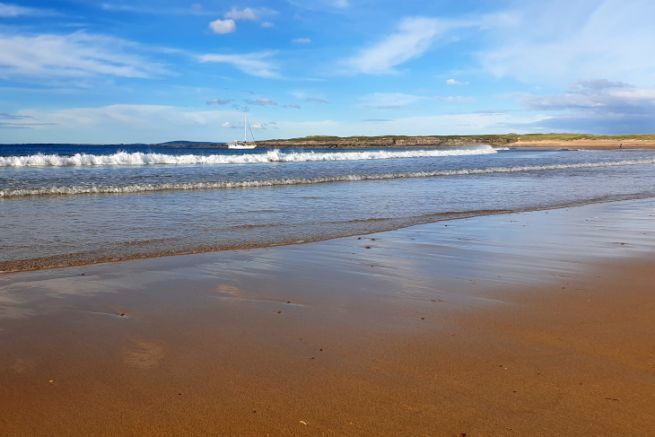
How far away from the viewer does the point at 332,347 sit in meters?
4.04

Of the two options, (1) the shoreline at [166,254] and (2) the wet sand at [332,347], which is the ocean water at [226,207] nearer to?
(1) the shoreline at [166,254]

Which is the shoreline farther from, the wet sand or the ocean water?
the wet sand

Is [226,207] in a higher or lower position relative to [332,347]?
higher

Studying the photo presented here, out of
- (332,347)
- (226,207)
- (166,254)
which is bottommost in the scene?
(332,347)

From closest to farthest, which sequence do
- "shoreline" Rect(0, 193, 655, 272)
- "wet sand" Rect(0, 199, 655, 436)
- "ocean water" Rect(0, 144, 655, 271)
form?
"wet sand" Rect(0, 199, 655, 436)
"shoreline" Rect(0, 193, 655, 272)
"ocean water" Rect(0, 144, 655, 271)

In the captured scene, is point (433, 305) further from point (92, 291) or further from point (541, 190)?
point (541, 190)

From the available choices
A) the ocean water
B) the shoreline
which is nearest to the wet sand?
the shoreline

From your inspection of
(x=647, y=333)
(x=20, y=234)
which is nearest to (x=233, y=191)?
(x=20, y=234)

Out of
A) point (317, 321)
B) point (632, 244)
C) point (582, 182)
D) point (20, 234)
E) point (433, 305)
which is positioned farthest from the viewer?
point (582, 182)

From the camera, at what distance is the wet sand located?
2996 mm

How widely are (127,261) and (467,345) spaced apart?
4.93 metres

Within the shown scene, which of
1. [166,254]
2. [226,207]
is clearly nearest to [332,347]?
[166,254]

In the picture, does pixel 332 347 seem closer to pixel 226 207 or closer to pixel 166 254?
pixel 166 254

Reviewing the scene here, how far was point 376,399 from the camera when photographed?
3189 millimetres
